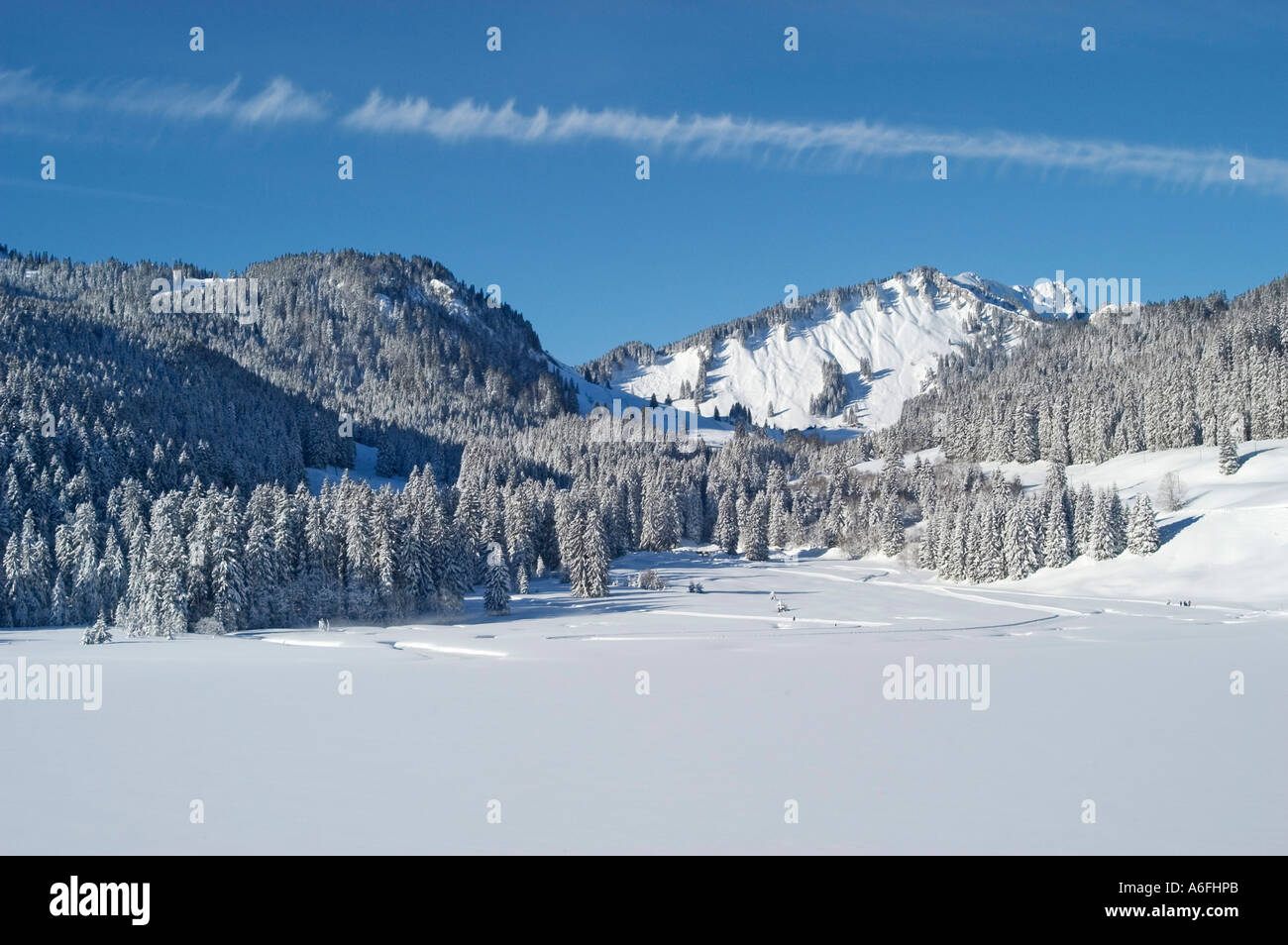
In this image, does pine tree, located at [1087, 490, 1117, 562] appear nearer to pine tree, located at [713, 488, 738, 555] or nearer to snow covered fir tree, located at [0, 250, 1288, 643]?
snow covered fir tree, located at [0, 250, 1288, 643]

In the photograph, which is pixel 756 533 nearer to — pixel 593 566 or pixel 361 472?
pixel 593 566

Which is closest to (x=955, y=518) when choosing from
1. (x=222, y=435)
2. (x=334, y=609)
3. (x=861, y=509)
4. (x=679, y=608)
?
(x=861, y=509)

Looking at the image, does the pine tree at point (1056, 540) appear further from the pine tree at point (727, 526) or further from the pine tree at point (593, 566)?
the pine tree at point (727, 526)

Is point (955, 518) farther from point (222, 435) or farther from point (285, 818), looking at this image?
point (222, 435)

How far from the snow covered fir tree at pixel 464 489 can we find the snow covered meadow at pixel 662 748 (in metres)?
21.2

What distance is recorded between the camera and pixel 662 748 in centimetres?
1883

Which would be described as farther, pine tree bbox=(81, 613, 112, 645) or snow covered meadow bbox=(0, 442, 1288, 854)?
pine tree bbox=(81, 613, 112, 645)

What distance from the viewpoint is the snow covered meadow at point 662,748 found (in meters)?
13.1

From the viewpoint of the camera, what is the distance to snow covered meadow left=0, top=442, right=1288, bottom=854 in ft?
43.1

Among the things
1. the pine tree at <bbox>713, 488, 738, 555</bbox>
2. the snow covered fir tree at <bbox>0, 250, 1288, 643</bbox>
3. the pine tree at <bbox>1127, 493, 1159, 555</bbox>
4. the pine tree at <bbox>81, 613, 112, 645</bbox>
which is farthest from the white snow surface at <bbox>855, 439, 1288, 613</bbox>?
the pine tree at <bbox>81, 613, 112, 645</bbox>

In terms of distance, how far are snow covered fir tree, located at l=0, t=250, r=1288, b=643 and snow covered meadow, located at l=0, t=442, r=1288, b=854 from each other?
21.2 metres

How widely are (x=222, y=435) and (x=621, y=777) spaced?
133 meters

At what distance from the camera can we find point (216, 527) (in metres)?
59.6
